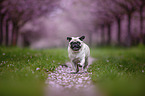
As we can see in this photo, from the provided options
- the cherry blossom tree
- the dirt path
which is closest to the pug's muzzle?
the dirt path

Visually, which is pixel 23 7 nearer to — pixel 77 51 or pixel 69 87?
pixel 77 51

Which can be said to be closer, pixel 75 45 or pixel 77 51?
pixel 75 45

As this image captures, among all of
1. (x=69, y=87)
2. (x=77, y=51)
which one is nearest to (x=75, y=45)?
(x=77, y=51)

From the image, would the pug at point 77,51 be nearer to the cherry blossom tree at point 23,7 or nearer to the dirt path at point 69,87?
the dirt path at point 69,87

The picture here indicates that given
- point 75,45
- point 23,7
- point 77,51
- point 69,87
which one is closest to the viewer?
point 69,87

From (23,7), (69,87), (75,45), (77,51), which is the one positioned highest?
(23,7)

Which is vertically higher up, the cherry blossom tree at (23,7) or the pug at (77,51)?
the cherry blossom tree at (23,7)

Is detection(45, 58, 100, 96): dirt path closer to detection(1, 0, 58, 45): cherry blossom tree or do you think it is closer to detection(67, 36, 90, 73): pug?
detection(67, 36, 90, 73): pug

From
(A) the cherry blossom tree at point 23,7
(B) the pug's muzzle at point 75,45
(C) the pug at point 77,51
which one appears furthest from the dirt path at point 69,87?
(A) the cherry blossom tree at point 23,7

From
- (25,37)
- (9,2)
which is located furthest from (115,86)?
(25,37)

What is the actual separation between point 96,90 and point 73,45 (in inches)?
89.3

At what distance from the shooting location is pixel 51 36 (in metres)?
44.3

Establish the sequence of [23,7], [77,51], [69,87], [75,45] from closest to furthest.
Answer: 1. [69,87]
2. [75,45]
3. [77,51]
4. [23,7]

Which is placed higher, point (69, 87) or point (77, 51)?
point (77, 51)
